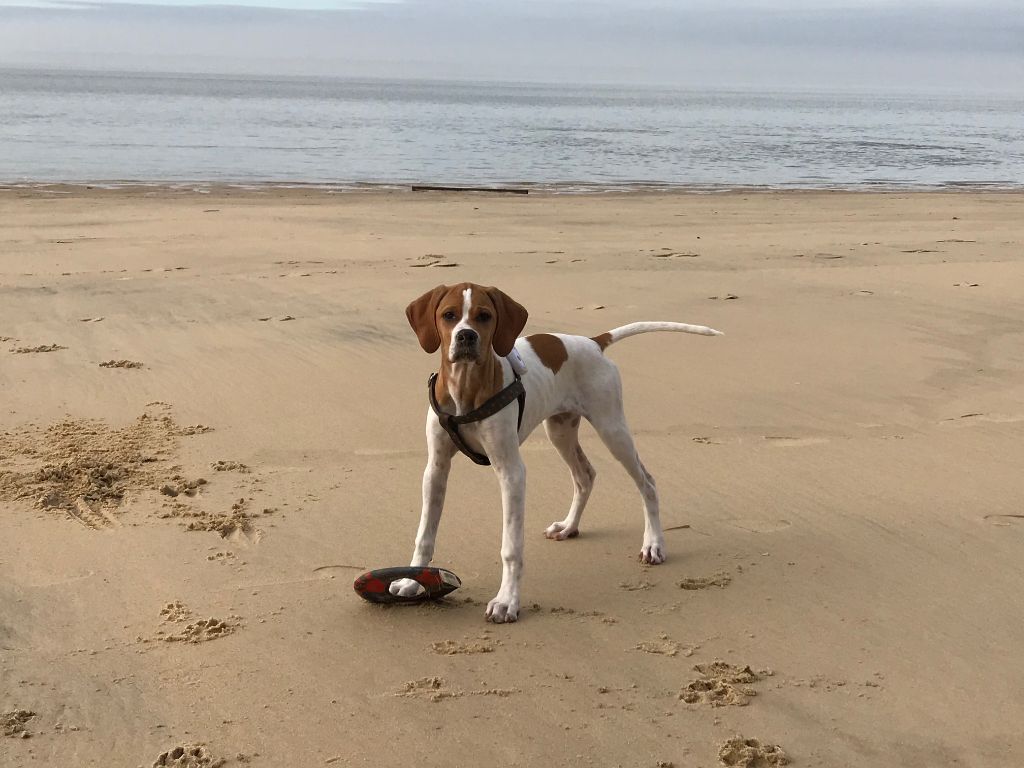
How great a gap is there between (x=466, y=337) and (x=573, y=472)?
142 cm

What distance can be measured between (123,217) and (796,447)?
12302 millimetres

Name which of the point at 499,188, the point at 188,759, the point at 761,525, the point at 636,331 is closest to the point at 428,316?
the point at 636,331

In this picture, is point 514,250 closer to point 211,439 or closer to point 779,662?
point 211,439

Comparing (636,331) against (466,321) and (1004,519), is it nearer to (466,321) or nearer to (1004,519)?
(466,321)

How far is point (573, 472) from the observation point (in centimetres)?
512

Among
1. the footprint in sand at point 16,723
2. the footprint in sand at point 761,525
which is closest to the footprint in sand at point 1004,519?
the footprint in sand at point 761,525

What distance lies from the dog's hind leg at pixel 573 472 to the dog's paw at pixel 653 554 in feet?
1.31

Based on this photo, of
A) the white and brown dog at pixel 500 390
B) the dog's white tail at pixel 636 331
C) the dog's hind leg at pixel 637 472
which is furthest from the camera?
the dog's white tail at pixel 636 331

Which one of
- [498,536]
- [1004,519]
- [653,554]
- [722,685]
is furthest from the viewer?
[1004,519]

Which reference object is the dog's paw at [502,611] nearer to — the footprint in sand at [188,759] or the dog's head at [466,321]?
the dog's head at [466,321]

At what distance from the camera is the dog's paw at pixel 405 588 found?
416 cm

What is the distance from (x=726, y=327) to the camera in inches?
358

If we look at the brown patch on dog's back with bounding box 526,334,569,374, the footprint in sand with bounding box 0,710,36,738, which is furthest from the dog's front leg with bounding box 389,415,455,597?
the footprint in sand with bounding box 0,710,36,738

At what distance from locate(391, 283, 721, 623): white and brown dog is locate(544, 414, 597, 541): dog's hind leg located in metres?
0.02
